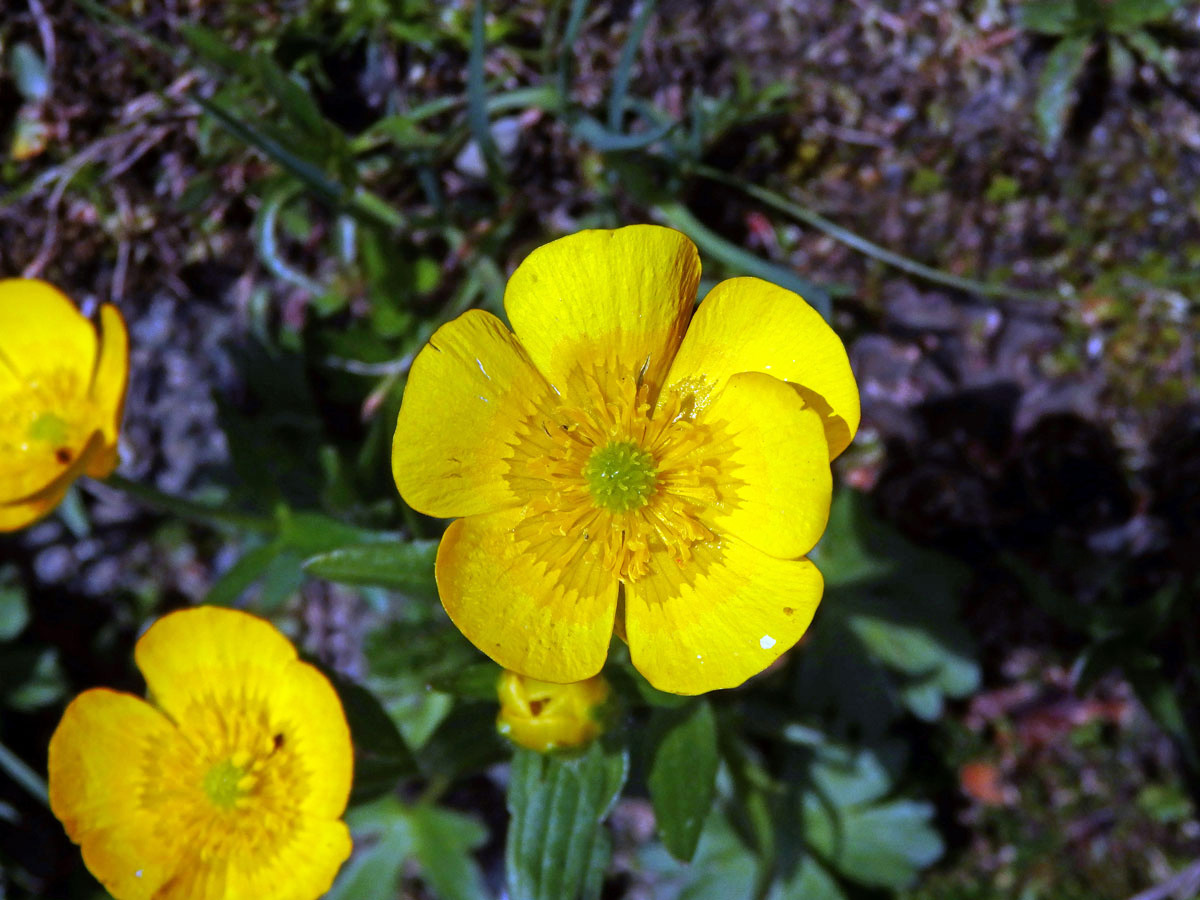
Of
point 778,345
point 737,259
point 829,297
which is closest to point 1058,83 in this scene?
point 829,297

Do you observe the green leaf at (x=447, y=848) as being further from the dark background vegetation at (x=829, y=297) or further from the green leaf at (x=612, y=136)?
the green leaf at (x=612, y=136)

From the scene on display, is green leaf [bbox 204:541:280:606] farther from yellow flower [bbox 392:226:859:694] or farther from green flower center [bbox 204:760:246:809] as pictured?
yellow flower [bbox 392:226:859:694]

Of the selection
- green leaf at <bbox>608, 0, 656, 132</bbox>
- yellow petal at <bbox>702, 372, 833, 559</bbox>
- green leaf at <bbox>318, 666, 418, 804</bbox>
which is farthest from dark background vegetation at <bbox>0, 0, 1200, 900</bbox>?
yellow petal at <bbox>702, 372, 833, 559</bbox>

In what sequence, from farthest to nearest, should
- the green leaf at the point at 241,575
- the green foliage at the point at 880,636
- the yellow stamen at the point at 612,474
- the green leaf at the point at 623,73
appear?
the green foliage at the point at 880,636, the green leaf at the point at 241,575, the green leaf at the point at 623,73, the yellow stamen at the point at 612,474

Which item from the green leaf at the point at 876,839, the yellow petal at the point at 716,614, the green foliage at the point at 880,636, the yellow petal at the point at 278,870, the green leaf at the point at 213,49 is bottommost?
the green leaf at the point at 876,839

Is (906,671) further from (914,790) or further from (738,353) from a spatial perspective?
(738,353)

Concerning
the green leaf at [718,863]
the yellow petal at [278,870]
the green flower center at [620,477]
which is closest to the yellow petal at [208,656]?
the yellow petal at [278,870]
